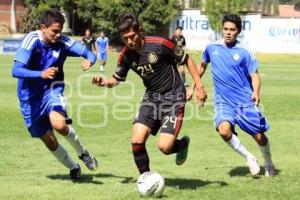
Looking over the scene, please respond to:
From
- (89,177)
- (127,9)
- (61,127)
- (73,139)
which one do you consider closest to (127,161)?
(89,177)

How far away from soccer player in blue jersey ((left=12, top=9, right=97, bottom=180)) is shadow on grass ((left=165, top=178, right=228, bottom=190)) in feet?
3.23

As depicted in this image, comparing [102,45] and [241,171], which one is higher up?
[241,171]

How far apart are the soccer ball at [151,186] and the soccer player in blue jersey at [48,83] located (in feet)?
4.22

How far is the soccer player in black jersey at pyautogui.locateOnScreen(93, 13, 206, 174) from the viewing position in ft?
22.9

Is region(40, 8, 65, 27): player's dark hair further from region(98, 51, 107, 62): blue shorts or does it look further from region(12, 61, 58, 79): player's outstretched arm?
region(98, 51, 107, 62): blue shorts

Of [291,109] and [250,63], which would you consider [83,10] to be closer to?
[291,109]

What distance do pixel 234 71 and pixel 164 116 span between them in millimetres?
1309

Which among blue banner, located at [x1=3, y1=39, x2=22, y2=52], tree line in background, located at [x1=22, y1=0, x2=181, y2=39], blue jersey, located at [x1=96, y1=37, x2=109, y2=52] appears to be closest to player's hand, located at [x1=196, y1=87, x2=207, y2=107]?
blue jersey, located at [x1=96, y1=37, x2=109, y2=52]

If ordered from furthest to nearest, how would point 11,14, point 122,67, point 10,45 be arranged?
point 11,14 < point 10,45 < point 122,67

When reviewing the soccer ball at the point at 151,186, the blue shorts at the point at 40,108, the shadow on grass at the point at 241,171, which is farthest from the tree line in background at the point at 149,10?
the soccer ball at the point at 151,186

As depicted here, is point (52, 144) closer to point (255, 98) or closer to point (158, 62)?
point (158, 62)

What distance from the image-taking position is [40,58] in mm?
7465

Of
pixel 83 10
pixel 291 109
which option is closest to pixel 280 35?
pixel 83 10

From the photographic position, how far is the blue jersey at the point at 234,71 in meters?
7.86
